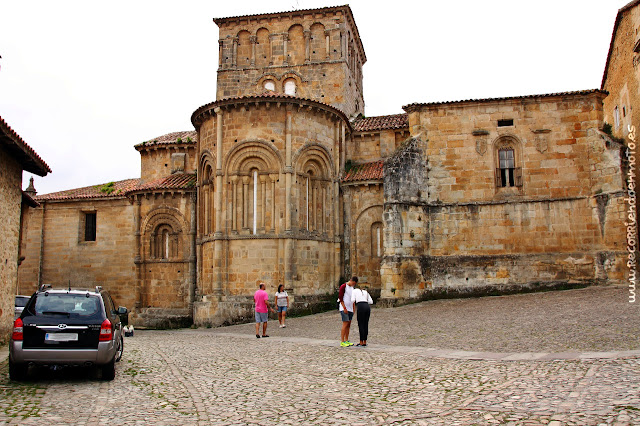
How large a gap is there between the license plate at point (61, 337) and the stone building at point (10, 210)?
616 centimetres

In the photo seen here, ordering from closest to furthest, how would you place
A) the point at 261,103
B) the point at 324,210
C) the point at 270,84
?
1. the point at 261,103
2. the point at 324,210
3. the point at 270,84

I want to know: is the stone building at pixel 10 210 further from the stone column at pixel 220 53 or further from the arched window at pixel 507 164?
the stone column at pixel 220 53

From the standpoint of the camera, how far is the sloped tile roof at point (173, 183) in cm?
2725

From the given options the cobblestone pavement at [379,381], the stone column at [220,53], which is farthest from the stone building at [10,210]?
the stone column at [220,53]

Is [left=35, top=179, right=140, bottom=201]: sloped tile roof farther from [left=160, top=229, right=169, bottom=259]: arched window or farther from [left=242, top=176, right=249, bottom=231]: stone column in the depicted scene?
[left=242, top=176, right=249, bottom=231]: stone column

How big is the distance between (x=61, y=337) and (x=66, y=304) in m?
0.78

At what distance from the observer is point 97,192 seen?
3216 cm

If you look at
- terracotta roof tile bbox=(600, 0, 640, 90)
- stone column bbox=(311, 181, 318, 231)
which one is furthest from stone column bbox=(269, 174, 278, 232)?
terracotta roof tile bbox=(600, 0, 640, 90)

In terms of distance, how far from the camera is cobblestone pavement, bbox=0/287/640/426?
7.05 m

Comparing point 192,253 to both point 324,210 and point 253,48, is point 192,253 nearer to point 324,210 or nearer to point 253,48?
point 324,210

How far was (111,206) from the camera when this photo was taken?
1226 inches

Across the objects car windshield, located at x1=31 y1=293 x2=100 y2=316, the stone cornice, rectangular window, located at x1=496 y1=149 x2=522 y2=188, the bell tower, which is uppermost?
the bell tower

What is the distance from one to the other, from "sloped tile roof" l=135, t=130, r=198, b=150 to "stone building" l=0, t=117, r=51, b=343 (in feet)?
43.7

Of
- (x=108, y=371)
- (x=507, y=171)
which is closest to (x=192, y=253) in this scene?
(x=507, y=171)
